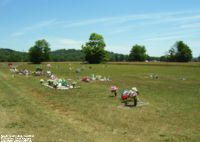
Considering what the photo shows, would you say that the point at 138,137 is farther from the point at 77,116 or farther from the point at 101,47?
the point at 101,47

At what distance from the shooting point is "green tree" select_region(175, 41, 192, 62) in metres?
124

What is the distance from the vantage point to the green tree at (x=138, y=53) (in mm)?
144375

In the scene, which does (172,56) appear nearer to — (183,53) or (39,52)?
(183,53)

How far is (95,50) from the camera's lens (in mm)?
109750

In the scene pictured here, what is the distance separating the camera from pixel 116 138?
10711 millimetres

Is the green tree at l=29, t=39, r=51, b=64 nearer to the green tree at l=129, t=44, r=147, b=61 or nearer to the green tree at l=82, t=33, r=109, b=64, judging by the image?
the green tree at l=82, t=33, r=109, b=64

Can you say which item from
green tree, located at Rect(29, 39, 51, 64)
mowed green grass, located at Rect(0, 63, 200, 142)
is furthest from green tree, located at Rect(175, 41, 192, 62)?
mowed green grass, located at Rect(0, 63, 200, 142)

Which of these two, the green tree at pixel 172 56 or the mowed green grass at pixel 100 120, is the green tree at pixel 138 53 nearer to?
the green tree at pixel 172 56

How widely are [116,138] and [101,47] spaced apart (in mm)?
101566

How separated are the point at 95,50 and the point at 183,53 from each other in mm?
36418

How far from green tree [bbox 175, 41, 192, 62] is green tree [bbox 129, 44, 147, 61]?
2014 centimetres

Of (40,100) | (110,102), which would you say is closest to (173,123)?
(110,102)

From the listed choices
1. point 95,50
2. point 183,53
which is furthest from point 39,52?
point 183,53

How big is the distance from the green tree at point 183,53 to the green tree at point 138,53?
20140 mm
